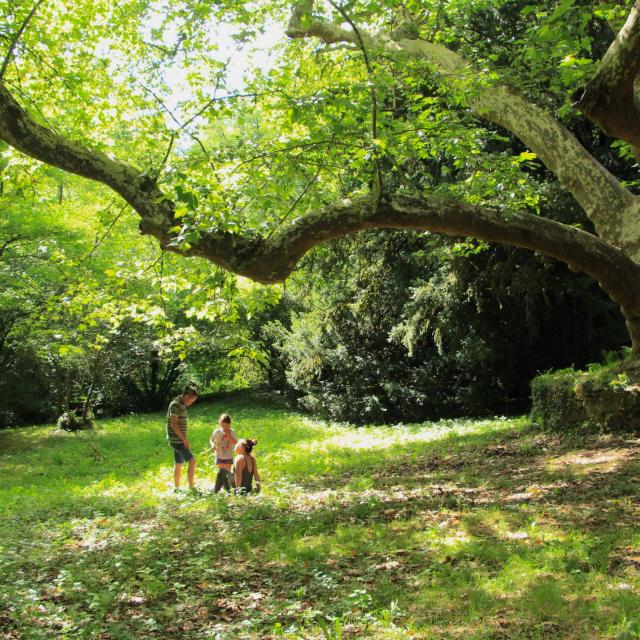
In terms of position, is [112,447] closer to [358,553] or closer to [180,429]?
[180,429]

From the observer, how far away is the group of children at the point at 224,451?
8.58 meters

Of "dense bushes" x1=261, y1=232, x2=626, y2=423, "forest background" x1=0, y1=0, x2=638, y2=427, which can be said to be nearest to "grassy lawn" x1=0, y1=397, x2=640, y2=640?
"forest background" x1=0, y1=0, x2=638, y2=427

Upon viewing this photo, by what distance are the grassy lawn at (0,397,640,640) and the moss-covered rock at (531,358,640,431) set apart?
0.43 meters

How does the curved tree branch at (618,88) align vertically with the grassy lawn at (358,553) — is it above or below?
above

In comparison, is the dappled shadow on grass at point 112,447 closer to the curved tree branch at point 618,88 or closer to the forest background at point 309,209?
the forest background at point 309,209

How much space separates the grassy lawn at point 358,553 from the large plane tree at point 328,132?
2.78 m

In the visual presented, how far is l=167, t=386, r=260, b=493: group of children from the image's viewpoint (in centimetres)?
858

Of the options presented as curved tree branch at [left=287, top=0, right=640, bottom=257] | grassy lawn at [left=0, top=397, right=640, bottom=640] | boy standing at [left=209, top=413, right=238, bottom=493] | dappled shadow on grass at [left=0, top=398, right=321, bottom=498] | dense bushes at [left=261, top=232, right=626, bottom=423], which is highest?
curved tree branch at [left=287, top=0, right=640, bottom=257]

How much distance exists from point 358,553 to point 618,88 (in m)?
4.30

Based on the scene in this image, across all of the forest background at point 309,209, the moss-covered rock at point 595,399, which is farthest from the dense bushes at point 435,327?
the moss-covered rock at point 595,399

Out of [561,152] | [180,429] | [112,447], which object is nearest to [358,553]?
[180,429]

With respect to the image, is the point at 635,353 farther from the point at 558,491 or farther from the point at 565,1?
the point at 565,1

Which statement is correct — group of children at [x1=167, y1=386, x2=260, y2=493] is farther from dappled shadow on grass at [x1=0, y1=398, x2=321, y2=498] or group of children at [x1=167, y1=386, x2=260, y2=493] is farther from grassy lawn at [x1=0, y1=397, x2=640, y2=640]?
dappled shadow on grass at [x1=0, y1=398, x2=321, y2=498]

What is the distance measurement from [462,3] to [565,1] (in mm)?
5794
